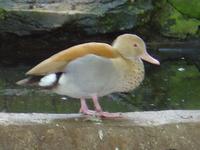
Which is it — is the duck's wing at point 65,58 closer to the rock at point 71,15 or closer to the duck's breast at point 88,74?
the duck's breast at point 88,74

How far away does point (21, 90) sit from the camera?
266 inches

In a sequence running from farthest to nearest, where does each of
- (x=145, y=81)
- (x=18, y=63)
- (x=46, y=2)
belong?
(x=46, y=2) < (x=18, y=63) < (x=145, y=81)

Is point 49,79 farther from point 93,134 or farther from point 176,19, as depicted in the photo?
point 176,19

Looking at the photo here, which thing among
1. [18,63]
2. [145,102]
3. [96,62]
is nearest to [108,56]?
[96,62]

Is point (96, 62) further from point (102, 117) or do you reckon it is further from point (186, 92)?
point (186, 92)

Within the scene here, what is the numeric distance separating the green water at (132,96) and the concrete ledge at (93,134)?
2.22 meters

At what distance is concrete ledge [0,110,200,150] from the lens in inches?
143

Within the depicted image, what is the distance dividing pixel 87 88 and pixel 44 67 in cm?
27

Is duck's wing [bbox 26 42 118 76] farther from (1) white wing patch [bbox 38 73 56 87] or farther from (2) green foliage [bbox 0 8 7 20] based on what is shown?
(2) green foliage [bbox 0 8 7 20]

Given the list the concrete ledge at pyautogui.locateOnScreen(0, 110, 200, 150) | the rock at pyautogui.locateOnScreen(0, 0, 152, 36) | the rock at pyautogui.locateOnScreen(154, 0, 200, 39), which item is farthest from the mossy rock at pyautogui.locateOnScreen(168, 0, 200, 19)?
the concrete ledge at pyautogui.locateOnScreen(0, 110, 200, 150)

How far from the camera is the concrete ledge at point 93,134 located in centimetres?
363

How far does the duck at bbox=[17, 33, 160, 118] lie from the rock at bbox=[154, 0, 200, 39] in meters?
6.00

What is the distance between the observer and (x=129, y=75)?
3.69 metres

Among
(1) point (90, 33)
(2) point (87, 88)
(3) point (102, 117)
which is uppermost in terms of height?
(2) point (87, 88)
